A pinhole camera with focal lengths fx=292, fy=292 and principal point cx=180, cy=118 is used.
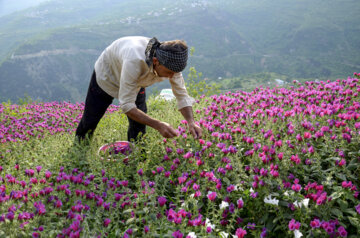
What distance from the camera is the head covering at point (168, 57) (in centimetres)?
272

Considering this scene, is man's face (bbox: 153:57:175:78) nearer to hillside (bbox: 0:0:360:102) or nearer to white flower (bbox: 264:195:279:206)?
white flower (bbox: 264:195:279:206)

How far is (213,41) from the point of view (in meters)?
109

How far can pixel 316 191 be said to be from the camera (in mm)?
2277

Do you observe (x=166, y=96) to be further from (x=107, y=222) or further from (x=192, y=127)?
(x=107, y=222)

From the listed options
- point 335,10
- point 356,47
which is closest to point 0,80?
point 356,47

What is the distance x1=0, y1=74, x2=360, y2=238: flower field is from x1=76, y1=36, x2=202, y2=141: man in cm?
37

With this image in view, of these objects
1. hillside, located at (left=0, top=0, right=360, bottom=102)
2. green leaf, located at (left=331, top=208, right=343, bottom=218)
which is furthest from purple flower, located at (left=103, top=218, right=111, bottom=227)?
hillside, located at (left=0, top=0, right=360, bottom=102)

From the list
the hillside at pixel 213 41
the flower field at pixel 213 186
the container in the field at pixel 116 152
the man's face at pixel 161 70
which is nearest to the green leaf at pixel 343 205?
the flower field at pixel 213 186

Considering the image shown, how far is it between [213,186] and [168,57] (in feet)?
4.06

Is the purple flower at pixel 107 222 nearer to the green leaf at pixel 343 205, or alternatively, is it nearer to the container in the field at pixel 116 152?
the container in the field at pixel 116 152

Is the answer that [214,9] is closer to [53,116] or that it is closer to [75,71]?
[75,71]

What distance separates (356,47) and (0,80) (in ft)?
349

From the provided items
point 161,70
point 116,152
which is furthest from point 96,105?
point 161,70

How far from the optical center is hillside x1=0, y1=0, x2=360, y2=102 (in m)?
82.7
